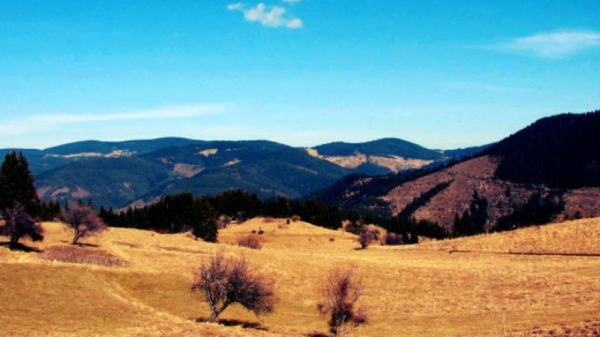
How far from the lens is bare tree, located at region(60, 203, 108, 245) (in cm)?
8531

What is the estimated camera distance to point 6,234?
2940 inches

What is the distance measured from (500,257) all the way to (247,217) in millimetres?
96351

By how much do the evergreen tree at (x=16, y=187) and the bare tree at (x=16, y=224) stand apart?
3.40 metres

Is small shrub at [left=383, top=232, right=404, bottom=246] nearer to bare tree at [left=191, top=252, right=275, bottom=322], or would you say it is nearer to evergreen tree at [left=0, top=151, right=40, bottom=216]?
evergreen tree at [left=0, top=151, right=40, bottom=216]

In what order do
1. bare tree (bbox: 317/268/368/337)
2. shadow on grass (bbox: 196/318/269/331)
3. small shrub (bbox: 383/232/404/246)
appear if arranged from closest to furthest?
1. bare tree (bbox: 317/268/368/337)
2. shadow on grass (bbox: 196/318/269/331)
3. small shrub (bbox: 383/232/404/246)

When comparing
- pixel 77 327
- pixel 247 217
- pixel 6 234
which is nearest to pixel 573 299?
pixel 77 327

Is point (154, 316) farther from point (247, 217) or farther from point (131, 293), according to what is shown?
point (247, 217)

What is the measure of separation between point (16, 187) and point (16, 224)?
933 centimetres

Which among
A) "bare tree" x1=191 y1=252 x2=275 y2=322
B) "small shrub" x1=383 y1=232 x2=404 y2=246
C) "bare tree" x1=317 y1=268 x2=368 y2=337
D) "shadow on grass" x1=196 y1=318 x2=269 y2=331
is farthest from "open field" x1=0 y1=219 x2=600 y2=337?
"small shrub" x1=383 y1=232 x2=404 y2=246

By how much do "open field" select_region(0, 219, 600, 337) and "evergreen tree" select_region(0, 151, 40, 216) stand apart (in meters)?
6.58

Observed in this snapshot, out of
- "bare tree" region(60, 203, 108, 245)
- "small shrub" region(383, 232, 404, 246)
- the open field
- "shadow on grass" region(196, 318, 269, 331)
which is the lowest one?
"small shrub" region(383, 232, 404, 246)

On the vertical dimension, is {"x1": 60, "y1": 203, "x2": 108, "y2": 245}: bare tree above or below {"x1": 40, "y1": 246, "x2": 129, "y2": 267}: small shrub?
above

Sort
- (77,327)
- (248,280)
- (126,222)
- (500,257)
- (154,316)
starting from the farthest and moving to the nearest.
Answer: (126,222) → (500,257) → (248,280) → (154,316) → (77,327)

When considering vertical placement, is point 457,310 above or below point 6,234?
below
